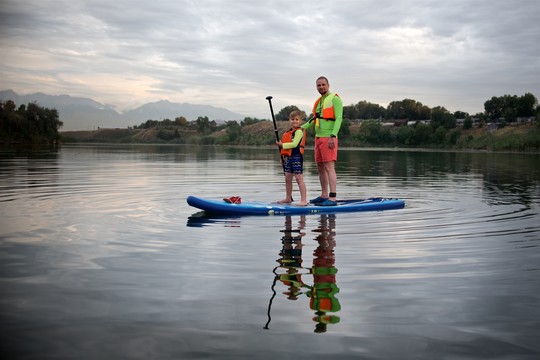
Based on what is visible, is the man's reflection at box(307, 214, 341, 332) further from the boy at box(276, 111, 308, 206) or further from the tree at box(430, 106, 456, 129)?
the tree at box(430, 106, 456, 129)

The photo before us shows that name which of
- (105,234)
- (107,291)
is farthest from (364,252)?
(105,234)

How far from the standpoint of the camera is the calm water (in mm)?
3637

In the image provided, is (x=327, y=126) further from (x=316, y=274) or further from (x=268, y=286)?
(x=268, y=286)

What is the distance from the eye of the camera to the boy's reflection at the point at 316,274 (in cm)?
430

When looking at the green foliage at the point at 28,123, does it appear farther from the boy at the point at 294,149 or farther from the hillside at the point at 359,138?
the boy at the point at 294,149

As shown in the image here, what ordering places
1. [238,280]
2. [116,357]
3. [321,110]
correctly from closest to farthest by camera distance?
[116,357] → [238,280] → [321,110]

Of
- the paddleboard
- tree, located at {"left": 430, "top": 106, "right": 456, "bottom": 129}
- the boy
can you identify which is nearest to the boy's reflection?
the paddleboard

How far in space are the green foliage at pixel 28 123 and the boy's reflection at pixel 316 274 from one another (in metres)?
71.6

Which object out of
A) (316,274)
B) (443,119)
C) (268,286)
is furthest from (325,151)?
(443,119)

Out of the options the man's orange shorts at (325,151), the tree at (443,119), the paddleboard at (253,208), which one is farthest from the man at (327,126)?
the tree at (443,119)

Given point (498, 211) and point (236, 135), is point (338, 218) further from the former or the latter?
point (236, 135)

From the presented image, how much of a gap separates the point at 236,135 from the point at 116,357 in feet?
469

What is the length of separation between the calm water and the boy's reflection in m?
0.02

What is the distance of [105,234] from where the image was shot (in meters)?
7.73
